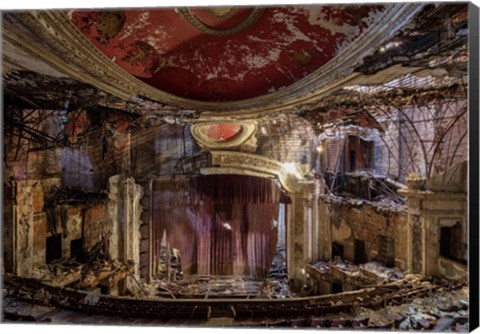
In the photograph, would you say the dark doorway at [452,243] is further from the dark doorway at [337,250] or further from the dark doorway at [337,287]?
the dark doorway at [337,287]

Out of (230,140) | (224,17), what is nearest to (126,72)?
(224,17)

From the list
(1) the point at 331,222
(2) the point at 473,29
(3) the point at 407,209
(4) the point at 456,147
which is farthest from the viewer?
(1) the point at 331,222

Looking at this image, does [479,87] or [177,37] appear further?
[177,37]

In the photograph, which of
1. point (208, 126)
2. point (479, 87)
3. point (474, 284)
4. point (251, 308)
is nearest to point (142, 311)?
point (251, 308)

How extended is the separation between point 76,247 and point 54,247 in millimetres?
295

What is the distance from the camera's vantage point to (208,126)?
4996 mm

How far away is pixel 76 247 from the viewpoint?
5062 millimetres

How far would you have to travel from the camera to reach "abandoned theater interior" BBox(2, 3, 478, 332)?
4164 mm

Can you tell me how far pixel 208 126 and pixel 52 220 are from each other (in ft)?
8.23

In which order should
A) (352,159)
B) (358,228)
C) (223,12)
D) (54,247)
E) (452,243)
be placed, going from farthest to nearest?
(54,247)
(358,228)
(352,159)
(452,243)
(223,12)

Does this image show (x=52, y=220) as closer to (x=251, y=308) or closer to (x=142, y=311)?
(x=142, y=311)

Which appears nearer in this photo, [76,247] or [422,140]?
[422,140]

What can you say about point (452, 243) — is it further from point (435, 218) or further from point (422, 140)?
point (422, 140)

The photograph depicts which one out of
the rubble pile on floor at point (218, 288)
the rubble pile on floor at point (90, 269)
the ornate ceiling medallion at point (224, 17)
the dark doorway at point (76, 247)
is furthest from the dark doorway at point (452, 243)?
the dark doorway at point (76, 247)
